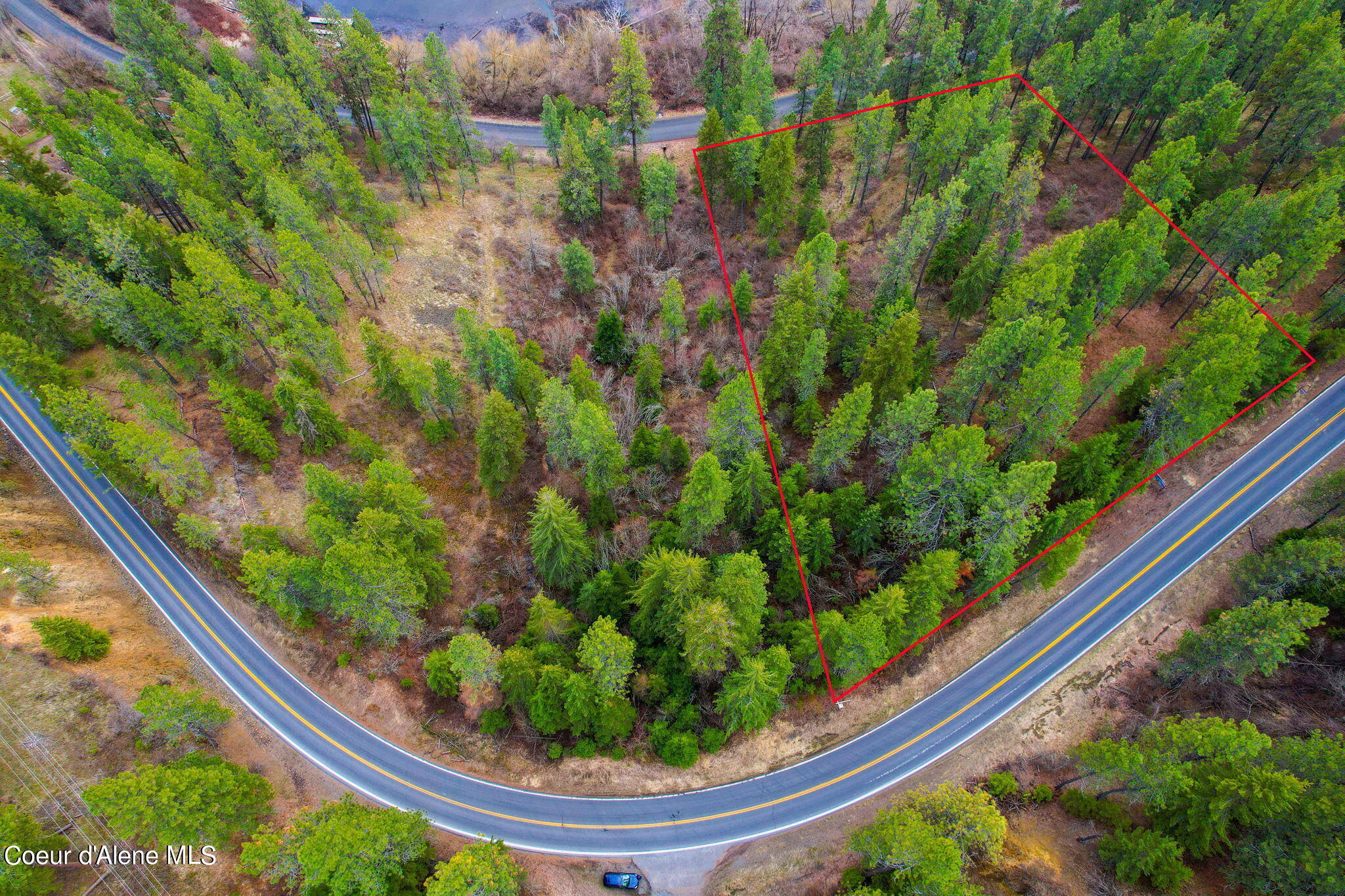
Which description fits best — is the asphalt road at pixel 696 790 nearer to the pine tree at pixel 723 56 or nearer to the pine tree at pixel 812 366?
the pine tree at pixel 812 366

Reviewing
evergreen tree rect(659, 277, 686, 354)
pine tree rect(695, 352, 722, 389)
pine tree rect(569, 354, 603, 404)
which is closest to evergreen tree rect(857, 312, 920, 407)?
pine tree rect(695, 352, 722, 389)

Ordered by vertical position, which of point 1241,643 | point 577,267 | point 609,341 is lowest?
point 1241,643

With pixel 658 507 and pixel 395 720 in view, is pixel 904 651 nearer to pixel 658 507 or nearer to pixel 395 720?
pixel 658 507

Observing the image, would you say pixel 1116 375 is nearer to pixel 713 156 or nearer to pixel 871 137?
pixel 871 137

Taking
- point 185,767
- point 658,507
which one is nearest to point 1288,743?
point 658,507

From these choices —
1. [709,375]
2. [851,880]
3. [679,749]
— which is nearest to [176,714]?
[679,749]

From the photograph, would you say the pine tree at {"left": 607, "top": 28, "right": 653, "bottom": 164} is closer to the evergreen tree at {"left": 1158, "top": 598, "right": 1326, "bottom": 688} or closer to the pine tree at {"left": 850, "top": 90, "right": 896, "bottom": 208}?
the pine tree at {"left": 850, "top": 90, "right": 896, "bottom": 208}
